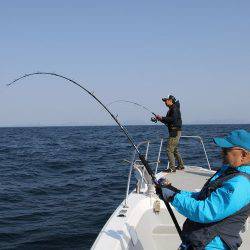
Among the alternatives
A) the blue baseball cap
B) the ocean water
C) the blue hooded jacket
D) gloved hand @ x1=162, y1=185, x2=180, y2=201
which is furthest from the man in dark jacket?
the blue hooded jacket

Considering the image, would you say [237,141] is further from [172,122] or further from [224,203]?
[172,122]

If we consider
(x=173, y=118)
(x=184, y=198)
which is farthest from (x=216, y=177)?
(x=173, y=118)

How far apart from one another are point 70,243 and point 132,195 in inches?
91.2

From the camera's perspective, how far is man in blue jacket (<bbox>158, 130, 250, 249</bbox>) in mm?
3000

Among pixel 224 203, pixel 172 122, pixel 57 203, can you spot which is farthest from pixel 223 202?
pixel 57 203

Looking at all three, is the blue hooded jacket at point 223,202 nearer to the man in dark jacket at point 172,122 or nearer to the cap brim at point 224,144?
the cap brim at point 224,144

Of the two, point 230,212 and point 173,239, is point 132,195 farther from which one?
point 230,212

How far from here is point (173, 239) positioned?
5.67 metres

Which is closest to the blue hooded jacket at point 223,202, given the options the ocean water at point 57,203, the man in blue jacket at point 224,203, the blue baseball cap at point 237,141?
the man in blue jacket at point 224,203

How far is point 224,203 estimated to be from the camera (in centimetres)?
298

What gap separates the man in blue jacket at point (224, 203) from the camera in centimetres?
300

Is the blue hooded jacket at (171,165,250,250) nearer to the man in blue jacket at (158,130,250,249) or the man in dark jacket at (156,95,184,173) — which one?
the man in blue jacket at (158,130,250,249)

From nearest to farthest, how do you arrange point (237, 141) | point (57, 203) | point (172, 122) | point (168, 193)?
point (237, 141)
point (168, 193)
point (172, 122)
point (57, 203)

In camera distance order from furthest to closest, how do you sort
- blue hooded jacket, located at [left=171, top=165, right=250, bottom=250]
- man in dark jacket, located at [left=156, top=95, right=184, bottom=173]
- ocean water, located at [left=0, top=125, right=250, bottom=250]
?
man in dark jacket, located at [left=156, top=95, right=184, bottom=173] < ocean water, located at [left=0, top=125, right=250, bottom=250] < blue hooded jacket, located at [left=171, top=165, right=250, bottom=250]
